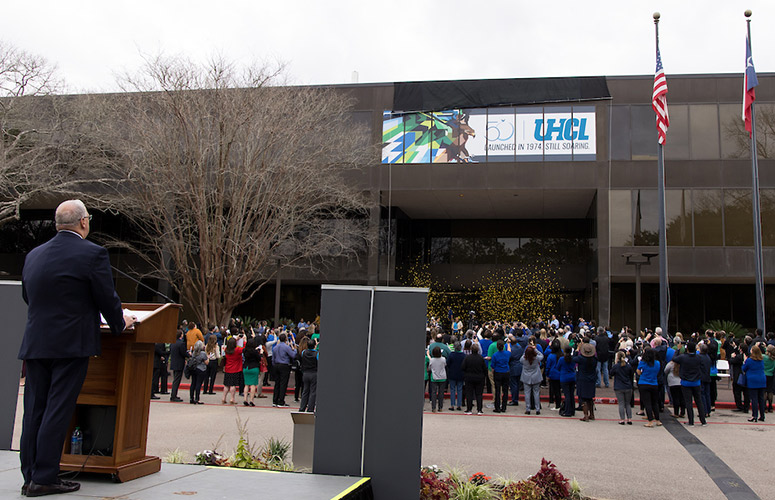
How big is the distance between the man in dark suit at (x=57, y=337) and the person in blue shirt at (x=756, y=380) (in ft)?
46.6

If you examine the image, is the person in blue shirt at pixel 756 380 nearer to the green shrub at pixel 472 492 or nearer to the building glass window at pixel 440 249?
the green shrub at pixel 472 492

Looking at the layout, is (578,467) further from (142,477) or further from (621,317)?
(621,317)

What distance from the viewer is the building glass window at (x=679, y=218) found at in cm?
3253

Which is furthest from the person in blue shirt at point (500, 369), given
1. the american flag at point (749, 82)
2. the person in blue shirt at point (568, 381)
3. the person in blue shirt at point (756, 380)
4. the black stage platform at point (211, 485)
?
the american flag at point (749, 82)

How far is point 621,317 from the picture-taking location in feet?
120

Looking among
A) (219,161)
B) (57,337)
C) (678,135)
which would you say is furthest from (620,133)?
(57,337)

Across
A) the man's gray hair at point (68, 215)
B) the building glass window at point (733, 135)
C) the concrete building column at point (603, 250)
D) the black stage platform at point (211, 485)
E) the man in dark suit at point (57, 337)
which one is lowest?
the black stage platform at point (211, 485)

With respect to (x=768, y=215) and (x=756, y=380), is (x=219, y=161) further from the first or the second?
(x=768, y=215)

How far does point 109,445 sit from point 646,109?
33648 mm

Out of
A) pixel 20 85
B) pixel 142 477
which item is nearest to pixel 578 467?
pixel 142 477

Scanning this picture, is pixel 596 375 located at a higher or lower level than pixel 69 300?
lower

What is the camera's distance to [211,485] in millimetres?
4520

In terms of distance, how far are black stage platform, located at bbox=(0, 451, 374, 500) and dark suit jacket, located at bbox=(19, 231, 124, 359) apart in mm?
969

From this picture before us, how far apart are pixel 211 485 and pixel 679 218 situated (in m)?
32.7
